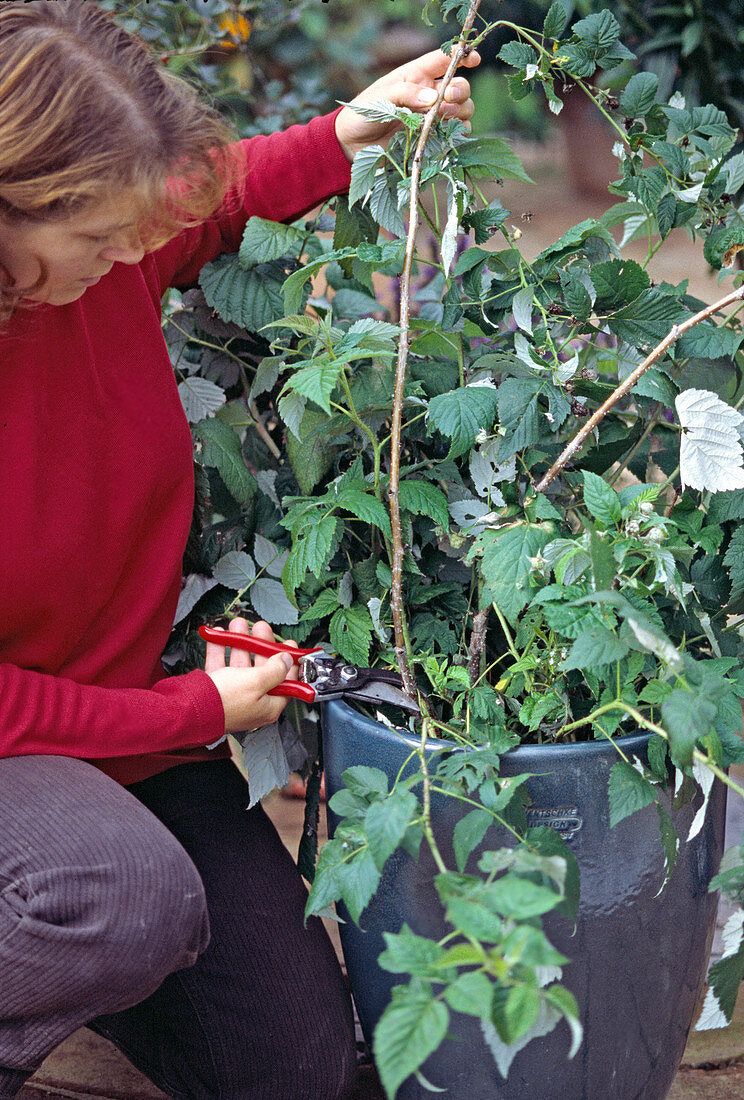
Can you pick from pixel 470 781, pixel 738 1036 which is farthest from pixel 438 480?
pixel 738 1036

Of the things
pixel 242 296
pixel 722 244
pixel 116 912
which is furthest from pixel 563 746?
pixel 242 296

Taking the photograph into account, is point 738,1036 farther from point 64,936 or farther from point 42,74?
point 42,74

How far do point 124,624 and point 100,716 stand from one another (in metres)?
0.13

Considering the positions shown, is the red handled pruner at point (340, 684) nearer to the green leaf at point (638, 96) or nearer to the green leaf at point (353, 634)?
the green leaf at point (353, 634)

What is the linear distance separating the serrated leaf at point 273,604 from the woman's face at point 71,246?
0.36 metres

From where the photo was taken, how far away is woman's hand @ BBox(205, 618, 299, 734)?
103 centimetres

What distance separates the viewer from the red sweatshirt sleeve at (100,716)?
978mm

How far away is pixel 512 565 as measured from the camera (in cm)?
88

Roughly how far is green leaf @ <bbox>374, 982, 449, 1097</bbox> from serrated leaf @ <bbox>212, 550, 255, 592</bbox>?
60 centimetres

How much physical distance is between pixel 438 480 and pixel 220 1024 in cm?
58

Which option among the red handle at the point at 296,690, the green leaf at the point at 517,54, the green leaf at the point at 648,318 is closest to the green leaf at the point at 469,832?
the red handle at the point at 296,690

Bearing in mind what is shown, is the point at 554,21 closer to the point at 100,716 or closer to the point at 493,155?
the point at 493,155

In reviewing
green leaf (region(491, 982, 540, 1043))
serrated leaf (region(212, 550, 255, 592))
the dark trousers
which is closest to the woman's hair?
serrated leaf (region(212, 550, 255, 592))

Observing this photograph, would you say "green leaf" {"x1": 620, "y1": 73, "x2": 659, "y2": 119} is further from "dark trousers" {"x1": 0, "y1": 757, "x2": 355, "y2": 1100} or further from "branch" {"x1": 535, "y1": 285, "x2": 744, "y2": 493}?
"dark trousers" {"x1": 0, "y1": 757, "x2": 355, "y2": 1100}
